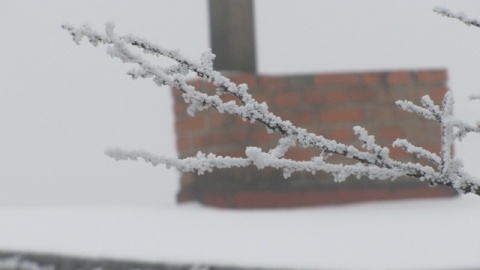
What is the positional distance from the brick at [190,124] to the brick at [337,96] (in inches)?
17.3

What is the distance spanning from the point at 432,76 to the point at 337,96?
0.36 metres

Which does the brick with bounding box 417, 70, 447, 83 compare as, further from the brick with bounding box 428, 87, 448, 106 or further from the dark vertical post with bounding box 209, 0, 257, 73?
the dark vertical post with bounding box 209, 0, 257, 73

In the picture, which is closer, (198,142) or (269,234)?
(269,234)

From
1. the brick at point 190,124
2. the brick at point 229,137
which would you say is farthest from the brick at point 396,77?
the brick at point 190,124

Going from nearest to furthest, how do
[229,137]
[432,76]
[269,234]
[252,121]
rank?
1. [252,121]
2. [269,234]
3. [229,137]
4. [432,76]

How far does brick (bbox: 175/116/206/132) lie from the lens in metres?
2.74

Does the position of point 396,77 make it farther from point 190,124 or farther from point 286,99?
point 190,124

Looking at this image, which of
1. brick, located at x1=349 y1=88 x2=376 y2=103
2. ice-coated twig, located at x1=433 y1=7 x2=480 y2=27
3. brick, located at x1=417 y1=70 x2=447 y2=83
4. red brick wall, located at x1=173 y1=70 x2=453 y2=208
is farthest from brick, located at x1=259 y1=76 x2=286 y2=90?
ice-coated twig, located at x1=433 y1=7 x2=480 y2=27

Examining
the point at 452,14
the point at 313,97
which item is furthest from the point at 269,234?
the point at 452,14

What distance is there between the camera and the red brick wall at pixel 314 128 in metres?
2.69

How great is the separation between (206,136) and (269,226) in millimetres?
510

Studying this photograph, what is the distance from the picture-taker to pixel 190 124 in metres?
2.78

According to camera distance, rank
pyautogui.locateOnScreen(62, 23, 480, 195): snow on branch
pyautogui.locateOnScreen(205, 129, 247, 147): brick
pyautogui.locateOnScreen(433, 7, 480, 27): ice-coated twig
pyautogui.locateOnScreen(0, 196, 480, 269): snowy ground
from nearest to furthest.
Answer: pyautogui.locateOnScreen(62, 23, 480, 195): snow on branch → pyautogui.locateOnScreen(433, 7, 480, 27): ice-coated twig → pyautogui.locateOnScreen(0, 196, 480, 269): snowy ground → pyautogui.locateOnScreen(205, 129, 247, 147): brick

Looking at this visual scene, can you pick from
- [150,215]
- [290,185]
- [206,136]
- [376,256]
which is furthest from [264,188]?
[376,256]
